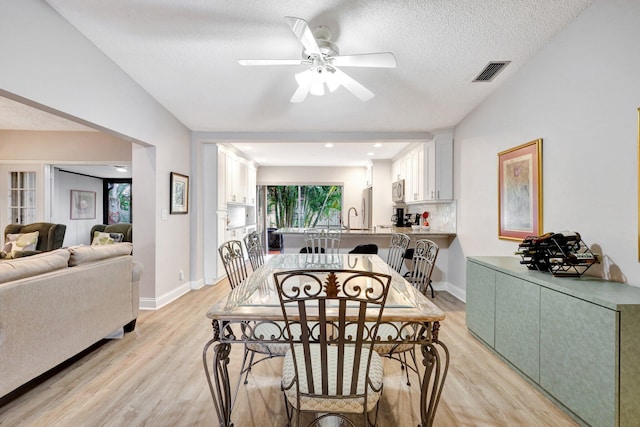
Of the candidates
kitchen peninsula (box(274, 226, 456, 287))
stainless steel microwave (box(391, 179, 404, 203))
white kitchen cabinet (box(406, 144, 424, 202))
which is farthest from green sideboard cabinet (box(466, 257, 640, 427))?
stainless steel microwave (box(391, 179, 404, 203))

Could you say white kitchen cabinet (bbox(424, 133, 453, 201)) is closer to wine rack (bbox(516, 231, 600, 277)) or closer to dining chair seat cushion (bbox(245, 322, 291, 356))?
wine rack (bbox(516, 231, 600, 277))

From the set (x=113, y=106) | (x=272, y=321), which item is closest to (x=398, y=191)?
(x=113, y=106)

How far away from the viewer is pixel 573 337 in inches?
63.0

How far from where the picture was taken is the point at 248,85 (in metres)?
2.96

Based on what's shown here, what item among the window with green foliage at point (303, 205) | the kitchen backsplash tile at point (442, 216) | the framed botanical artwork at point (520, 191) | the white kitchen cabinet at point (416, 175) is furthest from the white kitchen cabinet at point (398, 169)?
the framed botanical artwork at point (520, 191)

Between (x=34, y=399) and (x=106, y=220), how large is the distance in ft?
24.6

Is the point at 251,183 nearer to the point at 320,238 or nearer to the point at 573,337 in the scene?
the point at 320,238

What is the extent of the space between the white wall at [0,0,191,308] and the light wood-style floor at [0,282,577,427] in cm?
131

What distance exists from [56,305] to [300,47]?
8.04 ft

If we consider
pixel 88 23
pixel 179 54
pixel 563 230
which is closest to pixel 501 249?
pixel 563 230

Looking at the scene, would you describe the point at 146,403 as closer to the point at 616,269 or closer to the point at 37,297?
the point at 37,297

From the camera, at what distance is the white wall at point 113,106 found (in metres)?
1.80

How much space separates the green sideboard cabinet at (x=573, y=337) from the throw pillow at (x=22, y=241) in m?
5.53

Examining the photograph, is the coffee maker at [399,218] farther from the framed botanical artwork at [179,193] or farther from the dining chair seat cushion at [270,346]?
the dining chair seat cushion at [270,346]
